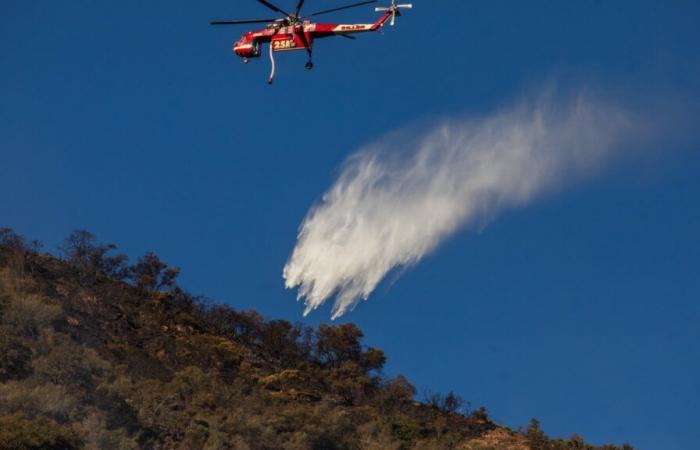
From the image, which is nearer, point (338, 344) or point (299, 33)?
point (299, 33)

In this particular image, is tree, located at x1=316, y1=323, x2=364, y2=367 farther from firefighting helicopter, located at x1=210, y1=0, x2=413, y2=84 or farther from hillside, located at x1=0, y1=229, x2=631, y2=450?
firefighting helicopter, located at x1=210, y1=0, x2=413, y2=84

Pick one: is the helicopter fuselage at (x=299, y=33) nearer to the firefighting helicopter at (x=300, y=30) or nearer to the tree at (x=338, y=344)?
the firefighting helicopter at (x=300, y=30)

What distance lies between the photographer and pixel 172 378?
238 ft

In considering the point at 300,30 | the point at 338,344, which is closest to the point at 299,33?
the point at 300,30

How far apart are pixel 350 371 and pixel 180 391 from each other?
85.3 ft

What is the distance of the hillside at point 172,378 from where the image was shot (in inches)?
2215

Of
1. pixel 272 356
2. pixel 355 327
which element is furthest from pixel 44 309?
pixel 355 327

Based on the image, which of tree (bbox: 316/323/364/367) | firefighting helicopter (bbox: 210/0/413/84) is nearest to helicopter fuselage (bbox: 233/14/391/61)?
firefighting helicopter (bbox: 210/0/413/84)

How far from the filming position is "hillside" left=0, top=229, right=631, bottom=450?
56.2m

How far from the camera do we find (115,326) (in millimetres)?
80438

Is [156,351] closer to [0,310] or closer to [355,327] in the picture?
[0,310]

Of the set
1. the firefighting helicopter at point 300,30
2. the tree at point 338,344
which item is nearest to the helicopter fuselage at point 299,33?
the firefighting helicopter at point 300,30

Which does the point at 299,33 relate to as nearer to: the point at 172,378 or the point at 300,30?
the point at 300,30

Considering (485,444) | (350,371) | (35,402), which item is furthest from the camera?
(350,371)
